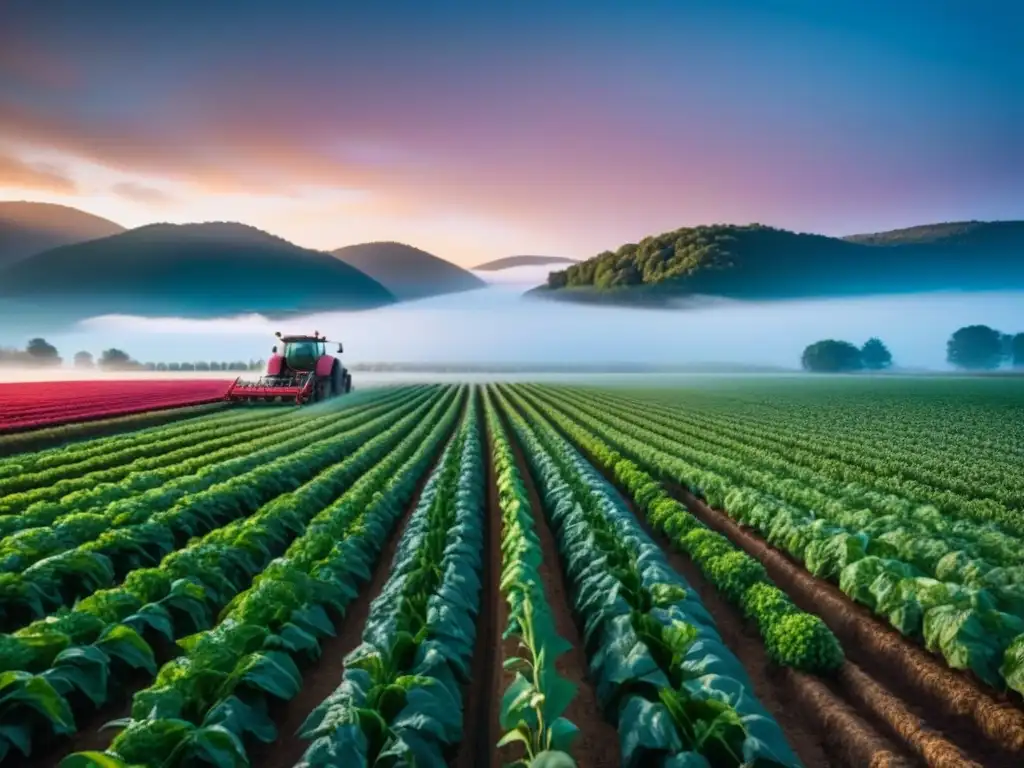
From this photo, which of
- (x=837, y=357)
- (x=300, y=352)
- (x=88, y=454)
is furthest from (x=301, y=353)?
(x=837, y=357)

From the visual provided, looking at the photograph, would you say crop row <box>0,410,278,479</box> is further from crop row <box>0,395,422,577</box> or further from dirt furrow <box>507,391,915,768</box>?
dirt furrow <box>507,391,915,768</box>

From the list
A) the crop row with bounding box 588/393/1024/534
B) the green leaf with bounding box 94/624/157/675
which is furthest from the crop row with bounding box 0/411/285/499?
the crop row with bounding box 588/393/1024/534

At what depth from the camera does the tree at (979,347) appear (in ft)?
377

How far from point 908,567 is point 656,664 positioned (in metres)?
3.90

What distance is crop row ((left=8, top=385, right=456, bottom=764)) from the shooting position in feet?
17.3

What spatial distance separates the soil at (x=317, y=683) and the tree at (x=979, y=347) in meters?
131

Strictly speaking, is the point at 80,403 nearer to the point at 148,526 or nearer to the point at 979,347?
the point at 148,526

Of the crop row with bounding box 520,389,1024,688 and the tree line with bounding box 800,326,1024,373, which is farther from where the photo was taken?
the tree line with bounding box 800,326,1024,373

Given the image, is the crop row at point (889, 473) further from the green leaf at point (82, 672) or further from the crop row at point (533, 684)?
the green leaf at point (82, 672)

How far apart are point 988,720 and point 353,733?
16.4 ft

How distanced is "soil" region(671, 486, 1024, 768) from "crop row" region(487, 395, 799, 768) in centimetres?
163

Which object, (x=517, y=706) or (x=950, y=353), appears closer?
(x=517, y=706)

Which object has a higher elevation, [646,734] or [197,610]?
[646,734]

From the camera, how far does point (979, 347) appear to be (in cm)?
11531
